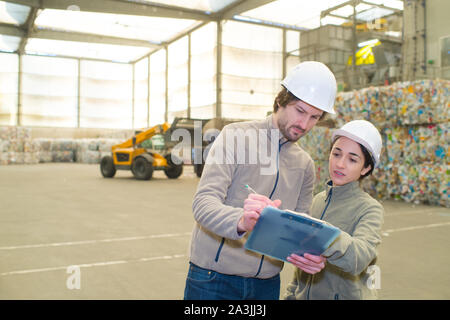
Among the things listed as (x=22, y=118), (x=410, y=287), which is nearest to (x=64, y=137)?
(x=22, y=118)

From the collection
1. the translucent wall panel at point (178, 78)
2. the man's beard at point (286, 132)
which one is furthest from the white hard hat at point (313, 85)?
the translucent wall panel at point (178, 78)

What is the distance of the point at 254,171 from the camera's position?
173 centimetres

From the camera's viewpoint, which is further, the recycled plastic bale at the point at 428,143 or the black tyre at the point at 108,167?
the black tyre at the point at 108,167

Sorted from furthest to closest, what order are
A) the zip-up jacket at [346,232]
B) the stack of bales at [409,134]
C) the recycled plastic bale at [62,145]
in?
the recycled plastic bale at [62,145], the stack of bales at [409,134], the zip-up jacket at [346,232]

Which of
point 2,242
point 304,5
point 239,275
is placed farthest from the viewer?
point 304,5

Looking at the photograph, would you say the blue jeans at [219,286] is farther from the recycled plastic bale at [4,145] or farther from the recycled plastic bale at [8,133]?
the recycled plastic bale at [8,133]

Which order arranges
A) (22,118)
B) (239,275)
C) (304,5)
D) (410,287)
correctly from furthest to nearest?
1. (22,118)
2. (304,5)
3. (410,287)
4. (239,275)

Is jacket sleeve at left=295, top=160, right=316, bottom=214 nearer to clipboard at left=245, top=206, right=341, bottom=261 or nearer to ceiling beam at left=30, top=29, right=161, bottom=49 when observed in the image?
clipboard at left=245, top=206, right=341, bottom=261

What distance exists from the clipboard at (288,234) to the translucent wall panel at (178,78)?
2628 centimetres

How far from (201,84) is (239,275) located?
24.2 m

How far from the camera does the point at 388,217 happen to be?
23.8 ft

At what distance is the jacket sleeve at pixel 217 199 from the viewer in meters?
1.44

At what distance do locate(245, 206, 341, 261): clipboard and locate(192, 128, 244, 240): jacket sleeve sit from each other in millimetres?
126

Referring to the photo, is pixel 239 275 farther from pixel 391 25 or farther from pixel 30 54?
pixel 30 54
